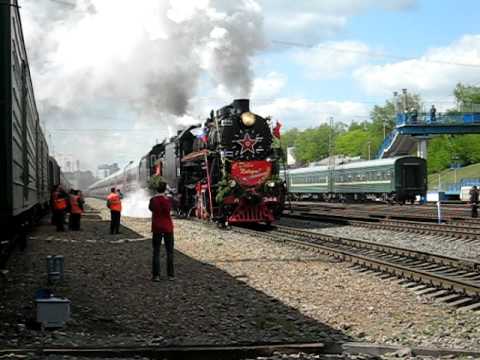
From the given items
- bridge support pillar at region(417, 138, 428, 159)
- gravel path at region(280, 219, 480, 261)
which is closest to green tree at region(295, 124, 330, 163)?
bridge support pillar at region(417, 138, 428, 159)

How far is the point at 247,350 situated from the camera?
5.93 m

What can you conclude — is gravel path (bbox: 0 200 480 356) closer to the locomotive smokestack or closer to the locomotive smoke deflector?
the locomotive smoke deflector

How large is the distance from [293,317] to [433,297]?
2235 mm

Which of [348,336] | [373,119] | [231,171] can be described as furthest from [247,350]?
[373,119]

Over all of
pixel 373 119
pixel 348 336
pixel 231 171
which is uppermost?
pixel 373 119

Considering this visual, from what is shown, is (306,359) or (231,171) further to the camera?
(231,171)

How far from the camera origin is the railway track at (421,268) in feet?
28.4

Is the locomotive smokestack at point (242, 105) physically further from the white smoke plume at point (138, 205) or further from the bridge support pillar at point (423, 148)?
the bridge support pillar at point (423, 148)

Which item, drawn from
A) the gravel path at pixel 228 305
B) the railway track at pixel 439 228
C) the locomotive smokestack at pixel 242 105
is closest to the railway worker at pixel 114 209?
the locomotive smokestack at pixel 242 105

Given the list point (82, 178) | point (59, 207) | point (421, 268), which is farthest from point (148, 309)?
A: point (82, 178)

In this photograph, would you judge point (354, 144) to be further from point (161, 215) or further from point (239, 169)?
point (161, 215)

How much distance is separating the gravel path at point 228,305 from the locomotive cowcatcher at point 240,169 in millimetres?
6121

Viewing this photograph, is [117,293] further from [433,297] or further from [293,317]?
[433,297]

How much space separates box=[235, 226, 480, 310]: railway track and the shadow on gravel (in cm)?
227
